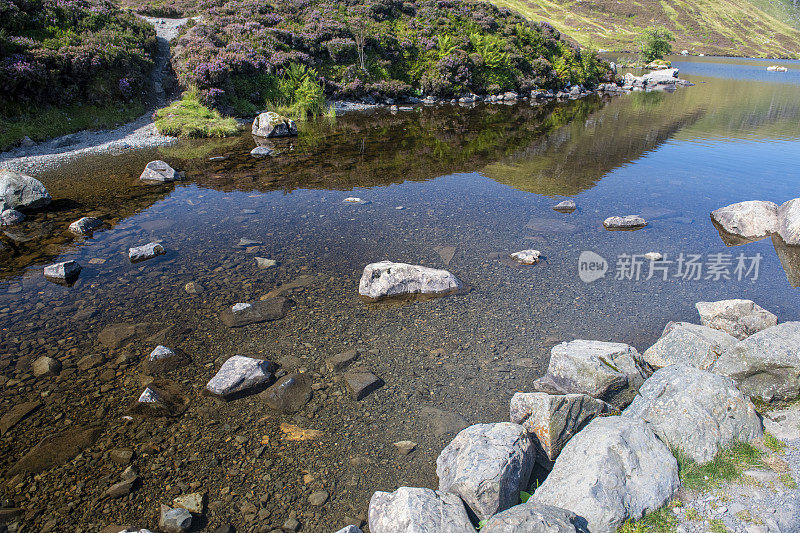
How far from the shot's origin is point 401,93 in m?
37.0

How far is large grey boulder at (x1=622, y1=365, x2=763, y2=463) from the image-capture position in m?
5.04

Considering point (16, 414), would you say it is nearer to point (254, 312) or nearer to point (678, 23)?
point (254, 312)

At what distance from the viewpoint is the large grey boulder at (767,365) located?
582cm

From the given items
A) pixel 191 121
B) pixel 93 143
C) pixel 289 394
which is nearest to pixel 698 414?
pixel 289 394

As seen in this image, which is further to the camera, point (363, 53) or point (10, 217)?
point (363, 53)

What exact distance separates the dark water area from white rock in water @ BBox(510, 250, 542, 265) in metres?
0.28

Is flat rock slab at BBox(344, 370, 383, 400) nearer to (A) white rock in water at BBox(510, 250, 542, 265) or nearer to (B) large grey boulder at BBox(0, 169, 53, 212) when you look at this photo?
(A) white rock in water at BBox(510, 250, 542, 265)

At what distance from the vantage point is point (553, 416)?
5.29m

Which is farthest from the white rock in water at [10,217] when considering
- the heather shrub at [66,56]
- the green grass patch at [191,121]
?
the green grass patch at [191,121]

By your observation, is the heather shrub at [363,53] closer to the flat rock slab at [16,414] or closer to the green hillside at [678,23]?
the flat rock slab at [16,414]

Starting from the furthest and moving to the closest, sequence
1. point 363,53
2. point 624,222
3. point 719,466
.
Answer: point 363,53, point 624,222, point 719,466

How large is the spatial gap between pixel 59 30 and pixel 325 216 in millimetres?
23405

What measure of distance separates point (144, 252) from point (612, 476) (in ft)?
35.1

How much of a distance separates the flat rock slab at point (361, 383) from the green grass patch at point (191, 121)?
69.1ft
